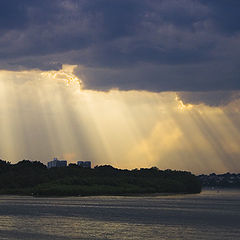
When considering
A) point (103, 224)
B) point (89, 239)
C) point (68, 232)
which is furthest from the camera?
point (103, 224)

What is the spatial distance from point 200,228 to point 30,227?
89.9 ft

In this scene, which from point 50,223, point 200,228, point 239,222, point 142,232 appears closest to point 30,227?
point 50,223

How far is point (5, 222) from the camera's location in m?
102

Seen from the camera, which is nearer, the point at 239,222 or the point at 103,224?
the point at 103,224

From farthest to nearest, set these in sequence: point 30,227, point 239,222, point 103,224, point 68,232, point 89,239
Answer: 1. point 239,222
2. point 103,224
3. point 30,227
4. point 68,232
5. point 89,239

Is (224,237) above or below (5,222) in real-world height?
below

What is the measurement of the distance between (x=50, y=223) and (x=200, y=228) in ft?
84.4

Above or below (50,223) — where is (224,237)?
below

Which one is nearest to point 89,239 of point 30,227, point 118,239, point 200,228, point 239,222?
point 118,239

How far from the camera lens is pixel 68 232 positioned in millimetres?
84688

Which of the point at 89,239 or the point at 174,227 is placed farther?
the point at 174,227

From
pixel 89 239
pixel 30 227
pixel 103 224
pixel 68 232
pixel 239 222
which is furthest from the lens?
pixel 239 222

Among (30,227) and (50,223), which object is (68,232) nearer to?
(30,227)

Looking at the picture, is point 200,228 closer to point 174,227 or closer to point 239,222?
point 174,227
